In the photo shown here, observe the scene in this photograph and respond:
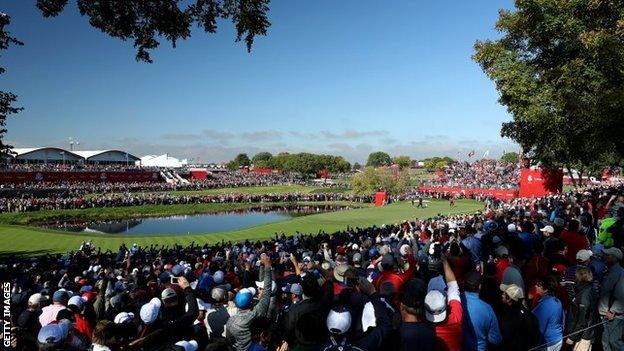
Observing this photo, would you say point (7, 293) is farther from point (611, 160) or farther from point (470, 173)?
point (470, 173)

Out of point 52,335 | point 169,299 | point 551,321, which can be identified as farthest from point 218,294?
point 551,321

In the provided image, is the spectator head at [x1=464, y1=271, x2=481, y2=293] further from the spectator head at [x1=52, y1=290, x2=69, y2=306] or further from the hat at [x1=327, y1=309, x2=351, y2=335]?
the spectator head at [x1=52, y1=290, x2=69, y2=306]

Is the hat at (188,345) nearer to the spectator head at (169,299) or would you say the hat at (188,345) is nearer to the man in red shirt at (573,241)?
the spectator head at (169,299)

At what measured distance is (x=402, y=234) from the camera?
18.5m

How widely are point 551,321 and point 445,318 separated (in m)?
1.95

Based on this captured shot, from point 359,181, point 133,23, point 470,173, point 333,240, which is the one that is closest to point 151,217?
point 359,181

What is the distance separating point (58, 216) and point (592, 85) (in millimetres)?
48188

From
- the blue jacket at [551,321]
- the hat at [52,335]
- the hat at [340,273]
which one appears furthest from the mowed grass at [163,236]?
the blue jacket at [551,321]

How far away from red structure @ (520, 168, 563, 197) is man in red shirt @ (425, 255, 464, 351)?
4109cm

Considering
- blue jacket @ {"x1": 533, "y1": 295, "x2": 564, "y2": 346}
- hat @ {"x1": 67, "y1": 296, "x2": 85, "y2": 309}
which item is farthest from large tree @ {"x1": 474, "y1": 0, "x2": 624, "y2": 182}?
hat @ {"x1": 67, "y1": 296, "x2": 85, "y2": 309}

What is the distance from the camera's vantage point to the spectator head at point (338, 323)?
408cm

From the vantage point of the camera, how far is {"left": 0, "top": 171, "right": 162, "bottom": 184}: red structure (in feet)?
240

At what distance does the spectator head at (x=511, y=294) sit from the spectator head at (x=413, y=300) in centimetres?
126

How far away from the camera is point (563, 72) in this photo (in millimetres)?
20891
